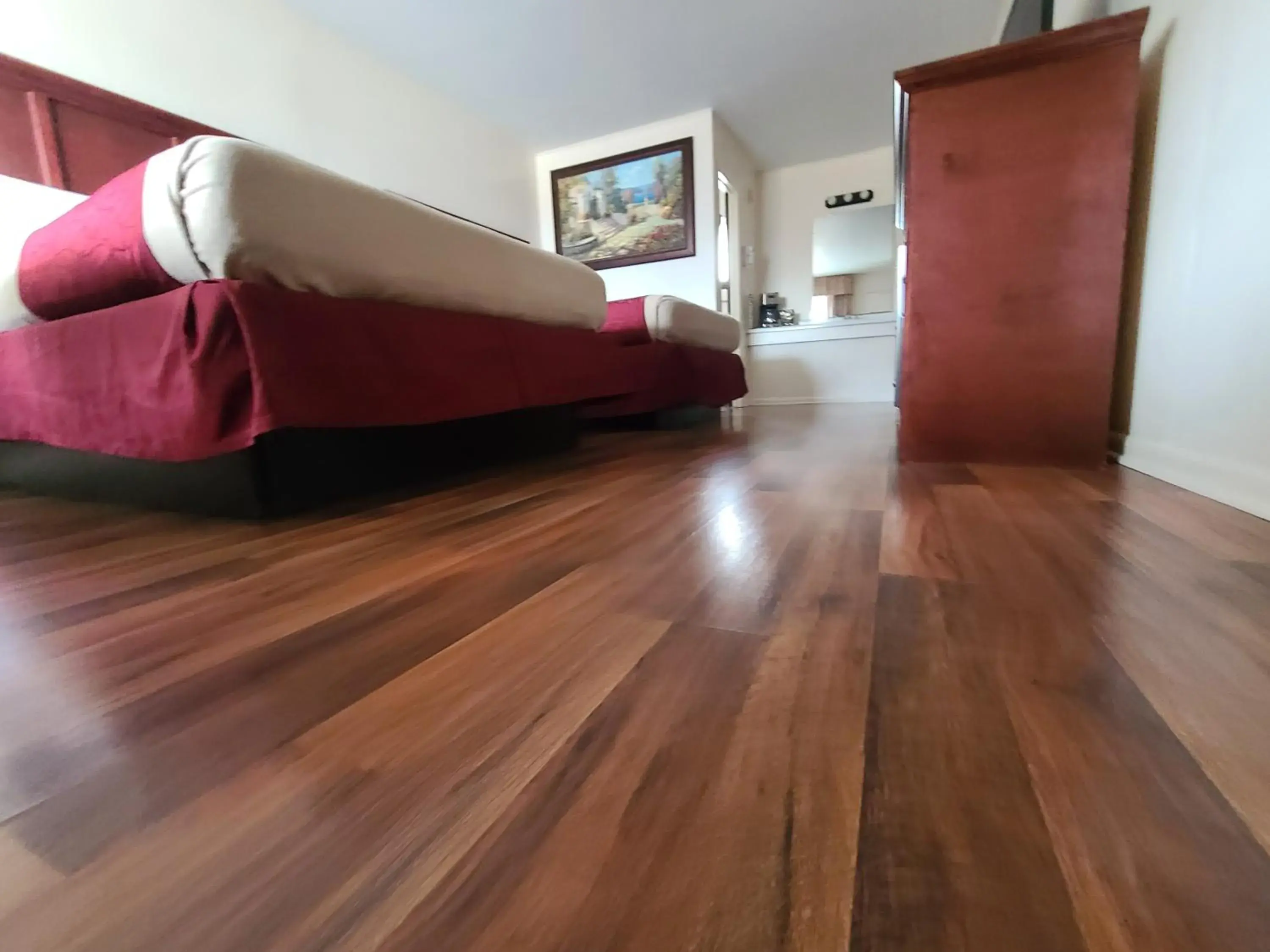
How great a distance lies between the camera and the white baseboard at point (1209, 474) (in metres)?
0.92

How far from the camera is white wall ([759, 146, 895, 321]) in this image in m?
5.12

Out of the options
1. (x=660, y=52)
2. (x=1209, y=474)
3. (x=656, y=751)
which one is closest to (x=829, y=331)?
(x=660, y=52)

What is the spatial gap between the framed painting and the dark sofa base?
3.11 m

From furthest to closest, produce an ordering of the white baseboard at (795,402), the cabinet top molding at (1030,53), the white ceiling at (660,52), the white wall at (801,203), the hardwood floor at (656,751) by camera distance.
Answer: the white wall at (801,203), the white baseboard at (795,402), the white ceiling at (660,52), the cabinet top molding at (1030,53), the hardwood floor at (656,751)

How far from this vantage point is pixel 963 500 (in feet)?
3.57

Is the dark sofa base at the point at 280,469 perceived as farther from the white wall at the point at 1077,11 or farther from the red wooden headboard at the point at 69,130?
the white wall at the point at 1077,11

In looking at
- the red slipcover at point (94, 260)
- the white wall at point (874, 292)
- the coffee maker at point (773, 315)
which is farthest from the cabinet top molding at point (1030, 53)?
the white wall at point (874, 292)

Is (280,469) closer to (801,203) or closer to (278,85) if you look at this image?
(278,85)

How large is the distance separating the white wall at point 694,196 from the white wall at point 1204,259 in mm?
2982

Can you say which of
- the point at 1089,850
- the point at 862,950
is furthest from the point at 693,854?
the point at 1089,850

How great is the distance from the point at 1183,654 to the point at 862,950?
432mm

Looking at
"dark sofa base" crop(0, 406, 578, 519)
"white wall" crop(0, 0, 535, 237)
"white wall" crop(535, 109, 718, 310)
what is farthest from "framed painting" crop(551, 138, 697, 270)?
"dark sofa base" crop(0, 406, 578, 519)

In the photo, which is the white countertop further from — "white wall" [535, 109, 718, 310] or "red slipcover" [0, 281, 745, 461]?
"red slipcover" [0, 281, 745, 461]

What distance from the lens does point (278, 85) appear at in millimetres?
3006
